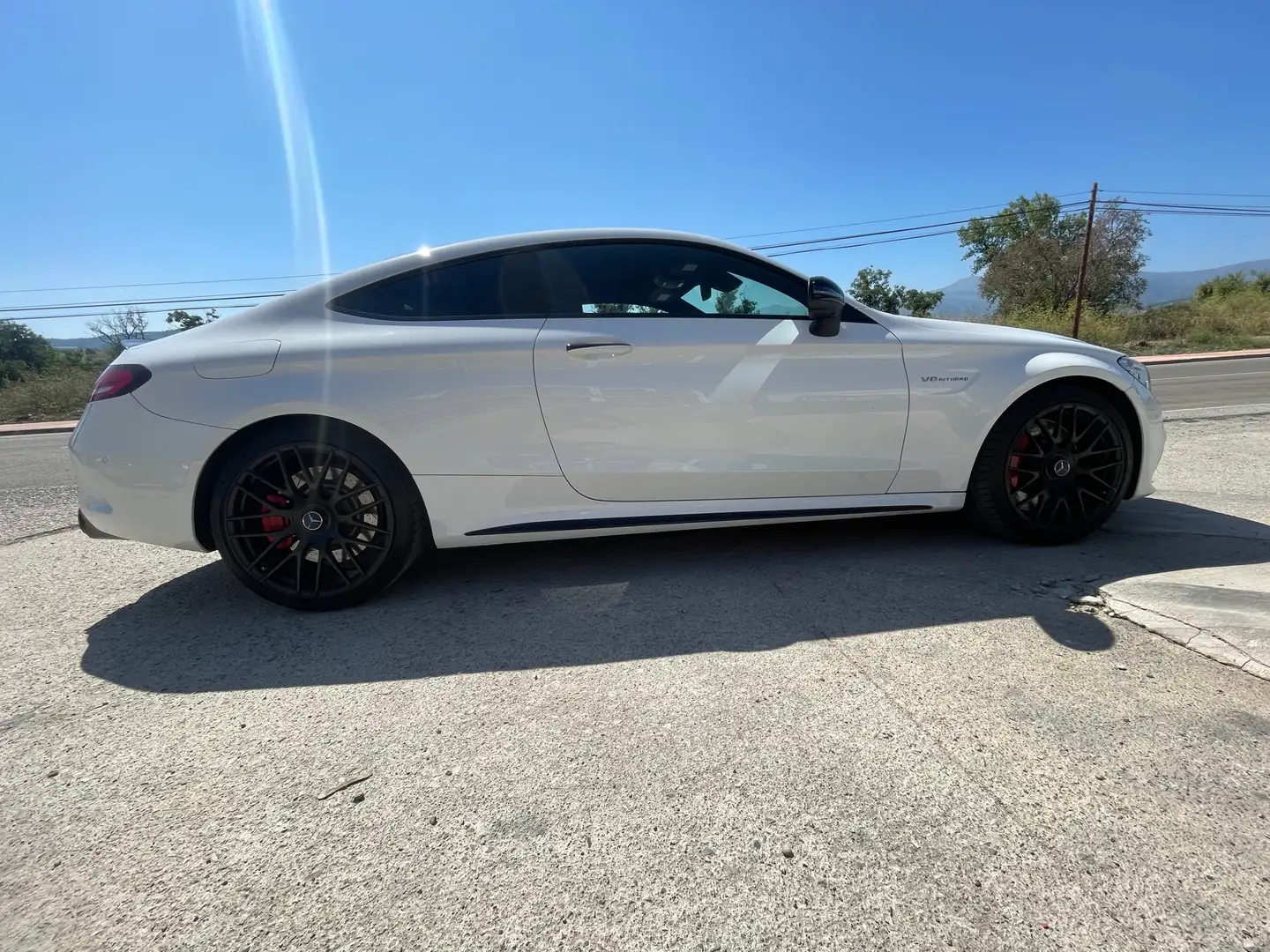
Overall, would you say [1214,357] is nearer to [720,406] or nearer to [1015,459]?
[1015,459]

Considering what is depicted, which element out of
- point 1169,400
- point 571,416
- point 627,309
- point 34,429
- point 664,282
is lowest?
point 34,429

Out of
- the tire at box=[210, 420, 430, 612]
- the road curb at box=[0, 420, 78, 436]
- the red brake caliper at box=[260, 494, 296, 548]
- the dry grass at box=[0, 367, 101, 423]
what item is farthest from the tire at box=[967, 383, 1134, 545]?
the dry grass at box=[0, 367, 101, 423]

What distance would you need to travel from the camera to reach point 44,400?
16.8m

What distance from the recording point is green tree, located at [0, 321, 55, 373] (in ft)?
81.8

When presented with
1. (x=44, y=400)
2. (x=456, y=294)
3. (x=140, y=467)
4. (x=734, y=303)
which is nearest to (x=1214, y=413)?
(x=734, y=303)

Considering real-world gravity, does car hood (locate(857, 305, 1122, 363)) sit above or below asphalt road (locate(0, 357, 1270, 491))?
above

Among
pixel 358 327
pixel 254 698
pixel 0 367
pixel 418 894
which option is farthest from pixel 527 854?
pixel 0 367

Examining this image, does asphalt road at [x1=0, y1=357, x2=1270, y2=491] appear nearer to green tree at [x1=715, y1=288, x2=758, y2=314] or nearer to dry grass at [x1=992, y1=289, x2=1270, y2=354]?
green tree at [x1=715, y1=288, x2=758, y2=314]

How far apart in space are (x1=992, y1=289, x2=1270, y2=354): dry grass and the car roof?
76.3ft

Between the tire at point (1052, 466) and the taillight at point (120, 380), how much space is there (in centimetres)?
357

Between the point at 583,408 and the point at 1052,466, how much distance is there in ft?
7.30

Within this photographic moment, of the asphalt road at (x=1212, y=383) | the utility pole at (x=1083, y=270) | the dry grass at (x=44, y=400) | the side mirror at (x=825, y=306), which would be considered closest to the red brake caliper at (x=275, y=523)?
the side mirror at (x=825, y=306)

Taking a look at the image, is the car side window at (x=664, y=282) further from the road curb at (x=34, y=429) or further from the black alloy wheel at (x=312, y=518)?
the road curb at (x=34, y=429)

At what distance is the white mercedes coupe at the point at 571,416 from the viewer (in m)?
2.46
